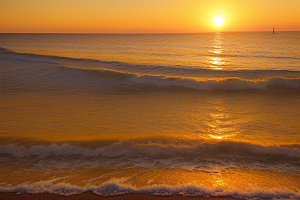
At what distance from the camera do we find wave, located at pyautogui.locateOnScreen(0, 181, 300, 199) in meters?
3.95

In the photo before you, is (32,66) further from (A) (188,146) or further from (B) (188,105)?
(A) (188,146)

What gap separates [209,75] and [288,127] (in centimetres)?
1041

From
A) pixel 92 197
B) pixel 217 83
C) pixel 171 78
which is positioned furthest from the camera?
pixel 171 78

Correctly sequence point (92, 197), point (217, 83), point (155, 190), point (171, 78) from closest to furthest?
point (92, 197) → point (155, 190) → point (217, 83) → point (171, 78)

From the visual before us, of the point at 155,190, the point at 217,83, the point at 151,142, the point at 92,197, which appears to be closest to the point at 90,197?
the point at 92,197

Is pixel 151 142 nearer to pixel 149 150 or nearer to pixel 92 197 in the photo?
pixel 149 150

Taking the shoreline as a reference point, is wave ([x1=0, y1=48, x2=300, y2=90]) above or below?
above

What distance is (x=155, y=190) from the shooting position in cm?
407

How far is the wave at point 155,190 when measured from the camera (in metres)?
3.95

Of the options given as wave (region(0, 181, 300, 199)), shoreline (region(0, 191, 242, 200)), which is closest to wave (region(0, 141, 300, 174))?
wave (region(0, 181, 300, 199))

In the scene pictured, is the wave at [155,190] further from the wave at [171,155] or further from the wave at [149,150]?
the wave at [149,150]

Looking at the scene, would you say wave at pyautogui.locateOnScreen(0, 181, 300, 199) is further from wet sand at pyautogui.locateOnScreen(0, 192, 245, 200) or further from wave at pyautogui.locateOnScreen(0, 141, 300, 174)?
wave at pyautogui.locateOnScreen(0, 141, 300, 174)

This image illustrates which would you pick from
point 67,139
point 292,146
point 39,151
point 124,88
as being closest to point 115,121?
point 67,139

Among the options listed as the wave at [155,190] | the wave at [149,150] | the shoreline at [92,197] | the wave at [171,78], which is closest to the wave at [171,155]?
the wave at [149,150]
